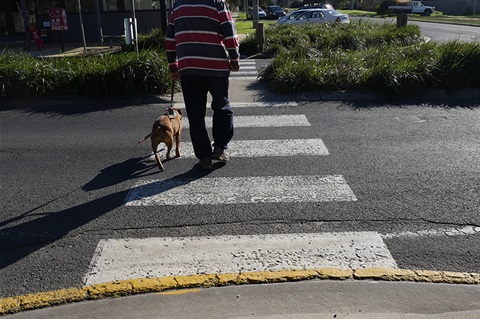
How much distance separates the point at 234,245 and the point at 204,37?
2.38 m

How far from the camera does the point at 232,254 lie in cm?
353

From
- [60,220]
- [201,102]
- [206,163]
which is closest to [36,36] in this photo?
[201,102]

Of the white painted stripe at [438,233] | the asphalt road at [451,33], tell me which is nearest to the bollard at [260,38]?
the asphalt road at [451,33]

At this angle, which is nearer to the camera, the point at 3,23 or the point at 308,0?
the point at 3,23

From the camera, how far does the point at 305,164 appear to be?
5.43m

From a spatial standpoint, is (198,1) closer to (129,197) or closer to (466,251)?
(129,197)

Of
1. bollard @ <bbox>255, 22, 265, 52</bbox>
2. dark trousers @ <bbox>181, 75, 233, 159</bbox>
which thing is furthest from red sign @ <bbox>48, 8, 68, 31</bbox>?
dark trousers @ <bbox>181, 75, 233, 159</bbox>

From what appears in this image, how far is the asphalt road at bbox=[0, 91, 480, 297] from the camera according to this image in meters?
3.61

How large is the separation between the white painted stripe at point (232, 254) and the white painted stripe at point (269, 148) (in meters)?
2.14

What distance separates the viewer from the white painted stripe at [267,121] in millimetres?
7219

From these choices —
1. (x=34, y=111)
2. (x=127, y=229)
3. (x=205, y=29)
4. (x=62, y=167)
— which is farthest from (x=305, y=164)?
(x=34, y=111)

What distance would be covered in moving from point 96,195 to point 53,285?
5.17ft

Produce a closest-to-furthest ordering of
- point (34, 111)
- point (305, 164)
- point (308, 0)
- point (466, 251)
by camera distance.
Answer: point (466, 251), point (305, 164), point (34, 111), point (308, 0)

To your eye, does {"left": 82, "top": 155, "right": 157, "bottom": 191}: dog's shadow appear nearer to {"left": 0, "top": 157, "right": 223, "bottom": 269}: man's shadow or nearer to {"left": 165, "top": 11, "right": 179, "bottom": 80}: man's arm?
{"left": 0, "top": 157, "right": 223, "bottom": 269}: man's shadow
